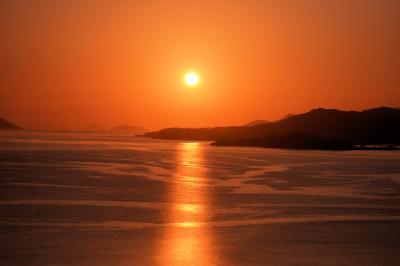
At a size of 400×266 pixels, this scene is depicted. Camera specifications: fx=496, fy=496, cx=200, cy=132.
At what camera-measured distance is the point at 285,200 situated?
27.3 meters

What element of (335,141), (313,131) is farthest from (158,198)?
(313,131)

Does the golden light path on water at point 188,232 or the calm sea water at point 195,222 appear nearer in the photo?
the golden light path on water at point 188,232

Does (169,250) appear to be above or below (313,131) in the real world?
below

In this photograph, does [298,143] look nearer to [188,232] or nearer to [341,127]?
→ [341,127]

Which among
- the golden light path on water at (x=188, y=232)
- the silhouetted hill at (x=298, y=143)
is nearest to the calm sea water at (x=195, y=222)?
the golden light path on water at (x=188, y=232)

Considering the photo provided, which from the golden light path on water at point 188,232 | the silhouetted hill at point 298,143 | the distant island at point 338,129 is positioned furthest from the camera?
the distant island at point 338,129

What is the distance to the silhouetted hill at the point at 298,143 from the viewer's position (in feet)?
416

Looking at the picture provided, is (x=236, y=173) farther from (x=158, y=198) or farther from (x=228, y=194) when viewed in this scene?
(x=158, y=198)

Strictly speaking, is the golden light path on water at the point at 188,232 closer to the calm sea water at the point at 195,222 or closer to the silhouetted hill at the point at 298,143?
the calm sea water at the point at 195,222

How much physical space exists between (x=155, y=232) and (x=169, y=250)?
2750mm

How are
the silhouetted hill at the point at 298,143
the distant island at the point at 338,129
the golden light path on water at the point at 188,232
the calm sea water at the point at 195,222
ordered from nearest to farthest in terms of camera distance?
1. the golden light path on water at the point at 188,232
2. the calm sea water at the point at 195,222
3. the silhouetted hill at the point at 298,143
4. the distant island at the point at 338,129

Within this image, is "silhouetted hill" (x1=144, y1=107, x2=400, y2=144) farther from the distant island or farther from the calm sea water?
the calm sea water

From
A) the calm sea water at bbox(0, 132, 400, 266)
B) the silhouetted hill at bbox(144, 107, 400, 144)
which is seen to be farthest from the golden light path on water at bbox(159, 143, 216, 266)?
the silhouetted hill at bbox(144, 107, 400, 144)

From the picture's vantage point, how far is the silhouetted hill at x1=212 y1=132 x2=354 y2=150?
416ft
